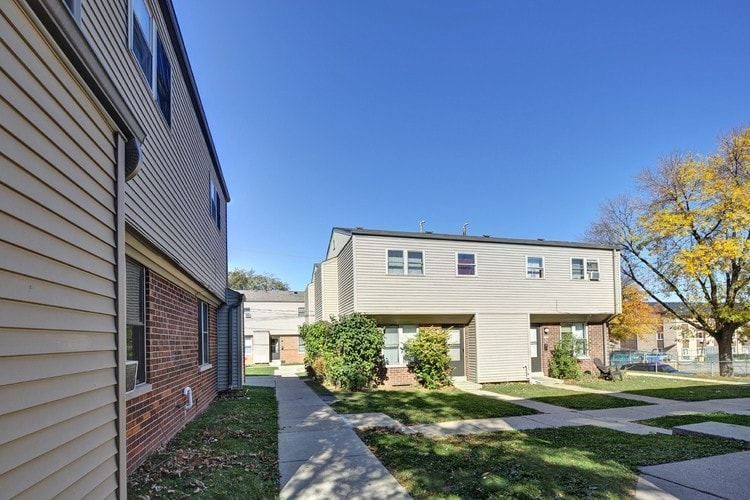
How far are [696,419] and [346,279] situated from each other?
36.3ft

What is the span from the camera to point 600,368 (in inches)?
690

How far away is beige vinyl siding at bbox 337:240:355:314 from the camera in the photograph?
1592 cm

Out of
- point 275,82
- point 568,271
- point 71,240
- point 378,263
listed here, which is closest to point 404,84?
point 275,82

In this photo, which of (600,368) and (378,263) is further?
(600,368)

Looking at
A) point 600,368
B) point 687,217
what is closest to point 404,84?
point 600,368

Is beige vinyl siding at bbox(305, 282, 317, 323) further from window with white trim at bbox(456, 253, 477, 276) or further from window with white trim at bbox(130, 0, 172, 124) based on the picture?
window with white trim at bbox(130, 0, 172, 124)

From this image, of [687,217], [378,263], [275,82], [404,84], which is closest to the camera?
[275,82]

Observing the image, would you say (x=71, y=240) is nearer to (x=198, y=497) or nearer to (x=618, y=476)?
(x=198, y=497)

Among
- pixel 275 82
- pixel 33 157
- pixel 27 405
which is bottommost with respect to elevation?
pixel 27 405

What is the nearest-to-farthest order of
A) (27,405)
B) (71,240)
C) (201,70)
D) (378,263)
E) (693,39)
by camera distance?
(27,405)
(71,240)
(201,70)
(693,39)
(378,263)

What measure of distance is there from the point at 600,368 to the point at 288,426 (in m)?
13.6

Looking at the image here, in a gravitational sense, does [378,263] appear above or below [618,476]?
above

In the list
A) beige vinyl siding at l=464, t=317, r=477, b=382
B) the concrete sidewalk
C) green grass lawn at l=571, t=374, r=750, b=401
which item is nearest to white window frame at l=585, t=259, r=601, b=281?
green grass lawn at l=571, t=374, r=750, b=401

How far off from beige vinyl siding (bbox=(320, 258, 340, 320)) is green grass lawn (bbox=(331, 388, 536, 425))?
6020 mm
